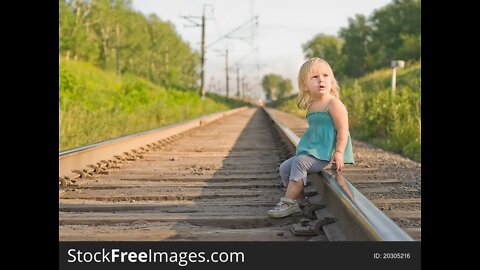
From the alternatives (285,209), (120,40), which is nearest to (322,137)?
(285,209)

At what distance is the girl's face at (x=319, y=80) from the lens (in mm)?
2926

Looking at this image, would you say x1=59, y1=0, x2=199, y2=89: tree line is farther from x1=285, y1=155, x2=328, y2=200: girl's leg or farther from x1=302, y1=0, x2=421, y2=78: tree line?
x1=285, y1=155, x2=328, y2=200: girl's leg

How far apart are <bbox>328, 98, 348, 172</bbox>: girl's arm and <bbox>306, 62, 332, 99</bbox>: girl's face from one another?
9 cm

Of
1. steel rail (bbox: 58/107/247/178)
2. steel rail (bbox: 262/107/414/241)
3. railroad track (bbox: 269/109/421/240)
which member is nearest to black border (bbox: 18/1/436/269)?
steel rail (bbox: 262/107/414/241)

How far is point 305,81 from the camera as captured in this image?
2.98 metres

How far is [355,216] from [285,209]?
2.24ft

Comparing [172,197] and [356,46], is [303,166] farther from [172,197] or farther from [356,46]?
[356,46]

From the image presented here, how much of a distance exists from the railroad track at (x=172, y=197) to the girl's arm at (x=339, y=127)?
28 centimetres
